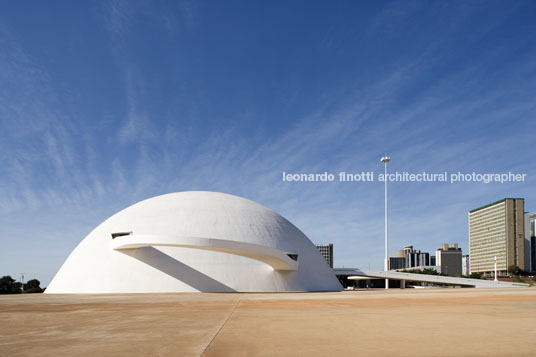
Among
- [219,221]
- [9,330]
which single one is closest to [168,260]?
[219,221]

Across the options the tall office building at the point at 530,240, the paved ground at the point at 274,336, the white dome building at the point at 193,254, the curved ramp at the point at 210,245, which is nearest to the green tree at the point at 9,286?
the white dome building at the point at 193,254

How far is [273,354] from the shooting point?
6754mm

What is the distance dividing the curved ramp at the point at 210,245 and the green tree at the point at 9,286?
47.9m

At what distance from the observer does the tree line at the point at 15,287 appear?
67.0 meters

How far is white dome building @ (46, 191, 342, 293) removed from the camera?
102ft

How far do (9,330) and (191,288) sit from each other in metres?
21.2

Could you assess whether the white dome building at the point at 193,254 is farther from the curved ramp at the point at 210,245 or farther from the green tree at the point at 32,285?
the green tree at the point at 32,285

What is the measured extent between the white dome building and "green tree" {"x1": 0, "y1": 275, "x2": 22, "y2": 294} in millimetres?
40153

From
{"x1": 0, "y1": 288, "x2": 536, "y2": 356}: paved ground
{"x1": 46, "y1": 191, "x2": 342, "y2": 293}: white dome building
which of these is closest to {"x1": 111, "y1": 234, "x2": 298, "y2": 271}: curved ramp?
{"x1": 46, "y1": 191, "x2": 342, "y2": 293}: white dome building

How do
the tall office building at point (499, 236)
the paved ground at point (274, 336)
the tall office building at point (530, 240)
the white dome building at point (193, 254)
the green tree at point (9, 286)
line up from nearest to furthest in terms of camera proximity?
the paved ground at point (274, 336) < the white dome building at point (193, 254) < the green tree at point (9, 286) < the tall office building at point (499, 236) < the tall office building at point (530, 240)

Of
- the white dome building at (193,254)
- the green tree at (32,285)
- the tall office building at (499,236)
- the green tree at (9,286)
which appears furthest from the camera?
the tall office building at (499,236)

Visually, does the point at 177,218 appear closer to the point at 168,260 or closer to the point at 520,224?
the point at 168,260

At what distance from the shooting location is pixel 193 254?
32.8 metres

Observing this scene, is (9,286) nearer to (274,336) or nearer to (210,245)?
(210,245)
